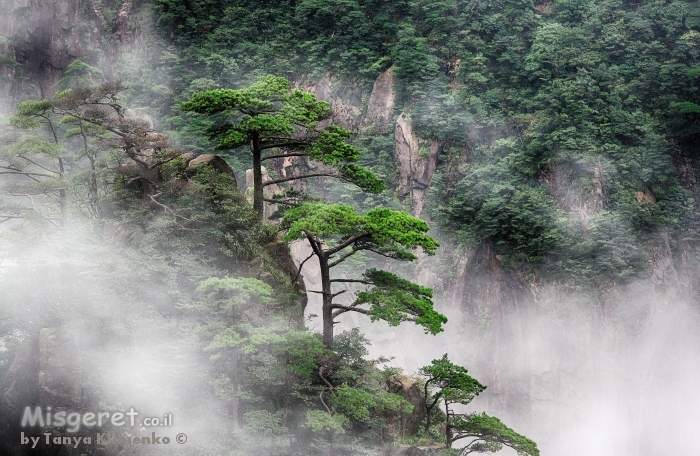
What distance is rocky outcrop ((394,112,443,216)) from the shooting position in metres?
31.2

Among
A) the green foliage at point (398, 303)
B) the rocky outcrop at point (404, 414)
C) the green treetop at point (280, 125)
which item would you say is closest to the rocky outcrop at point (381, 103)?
the green treetop at point (280, 125)

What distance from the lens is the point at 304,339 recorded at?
548 inches

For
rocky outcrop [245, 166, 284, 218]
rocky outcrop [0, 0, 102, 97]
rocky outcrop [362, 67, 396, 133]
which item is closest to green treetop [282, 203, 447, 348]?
rocky outcrop [245, 166, 284, 218]

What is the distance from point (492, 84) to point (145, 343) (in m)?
22.9

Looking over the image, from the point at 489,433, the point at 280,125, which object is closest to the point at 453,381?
the point at 489,433

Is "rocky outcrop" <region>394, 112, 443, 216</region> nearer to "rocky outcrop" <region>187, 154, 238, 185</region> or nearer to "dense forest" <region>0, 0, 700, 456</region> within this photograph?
"dense forest" <region>0, 0, 700, 456</region>

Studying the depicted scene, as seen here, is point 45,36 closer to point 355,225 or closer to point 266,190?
point 266,190

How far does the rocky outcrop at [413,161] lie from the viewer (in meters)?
31.2

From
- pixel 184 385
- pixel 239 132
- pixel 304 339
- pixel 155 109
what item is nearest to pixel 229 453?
pixel 184 385

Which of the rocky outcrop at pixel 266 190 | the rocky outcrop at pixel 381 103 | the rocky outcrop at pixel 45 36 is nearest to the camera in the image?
the rocky outcrop at pixel 266 190

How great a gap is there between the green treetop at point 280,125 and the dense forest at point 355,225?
0.08m

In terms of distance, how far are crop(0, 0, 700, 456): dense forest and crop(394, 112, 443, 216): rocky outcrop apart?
105 mm

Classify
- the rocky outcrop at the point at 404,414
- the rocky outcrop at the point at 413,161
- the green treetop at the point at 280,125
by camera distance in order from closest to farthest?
the green treetop at the point at 280,125 < the rocky outcrop at the point at 404,414 < the rocky outcrop at the point at 413,161

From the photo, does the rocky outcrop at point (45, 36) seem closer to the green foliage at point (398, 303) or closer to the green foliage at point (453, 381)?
the green foliage at point (398, 303)
